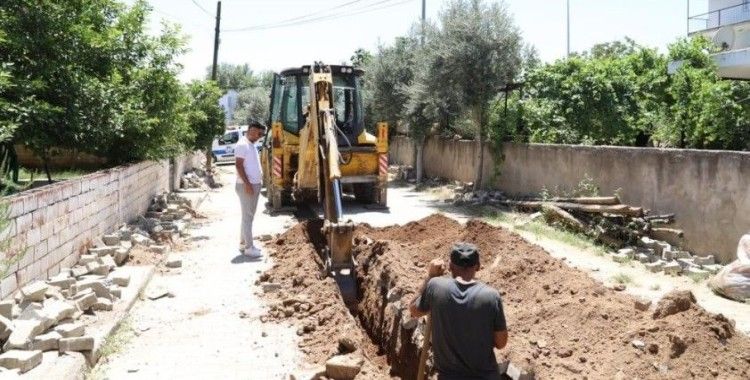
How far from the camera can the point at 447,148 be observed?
2130cm

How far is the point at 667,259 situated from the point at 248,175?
6471 mm

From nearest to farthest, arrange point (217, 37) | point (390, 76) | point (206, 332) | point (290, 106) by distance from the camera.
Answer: point (206, 332), point (290, 106), point (390, 76), point (217, 37)

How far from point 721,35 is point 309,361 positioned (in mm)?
25937

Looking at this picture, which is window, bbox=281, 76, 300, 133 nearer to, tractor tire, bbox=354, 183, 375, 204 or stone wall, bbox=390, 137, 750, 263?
tractor tire, bbox=354, 183, 375, 204

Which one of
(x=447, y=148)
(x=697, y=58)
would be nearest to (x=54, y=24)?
(x=447, y=148)

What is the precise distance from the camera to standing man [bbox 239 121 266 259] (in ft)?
30.7

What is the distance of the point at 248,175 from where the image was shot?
9453 millimetres

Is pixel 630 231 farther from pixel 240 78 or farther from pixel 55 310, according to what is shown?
pixel 240 78

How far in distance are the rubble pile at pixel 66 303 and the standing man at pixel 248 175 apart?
116cm

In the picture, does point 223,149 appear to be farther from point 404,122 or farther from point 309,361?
point 309,361

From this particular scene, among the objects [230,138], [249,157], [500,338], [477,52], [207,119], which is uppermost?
[477,52]

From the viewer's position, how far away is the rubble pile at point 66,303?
16.3ft

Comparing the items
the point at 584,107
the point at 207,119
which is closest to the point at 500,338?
the point at 584,107

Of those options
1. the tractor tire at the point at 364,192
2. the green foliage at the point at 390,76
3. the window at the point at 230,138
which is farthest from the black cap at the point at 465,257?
the window at the point at 230,138
